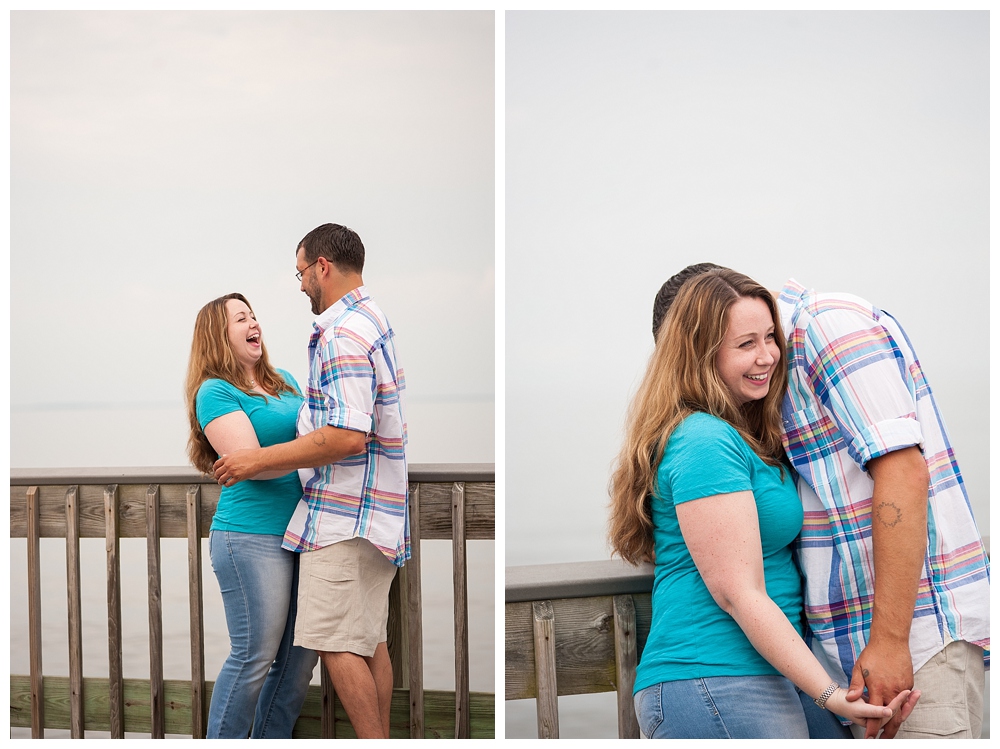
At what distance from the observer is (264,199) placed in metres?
3.00

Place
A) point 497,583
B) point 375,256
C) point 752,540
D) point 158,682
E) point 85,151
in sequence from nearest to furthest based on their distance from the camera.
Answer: point 752,540 < point 497,583 < point 158,682 < point 85,151 < point 375,256

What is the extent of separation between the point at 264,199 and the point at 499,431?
6.00 feet

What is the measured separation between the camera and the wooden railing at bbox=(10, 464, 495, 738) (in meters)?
1.94

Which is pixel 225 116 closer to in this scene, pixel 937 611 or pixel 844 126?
pixel 844 126

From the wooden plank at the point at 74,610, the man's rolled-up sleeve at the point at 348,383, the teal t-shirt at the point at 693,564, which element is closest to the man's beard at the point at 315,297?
the man's rolled-up sleeve at the point at 348,383

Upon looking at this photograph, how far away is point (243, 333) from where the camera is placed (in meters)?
1.97

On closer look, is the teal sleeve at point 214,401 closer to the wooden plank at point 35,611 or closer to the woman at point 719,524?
the wooden plank at point 35,611

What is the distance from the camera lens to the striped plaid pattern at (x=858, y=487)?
4.05ft

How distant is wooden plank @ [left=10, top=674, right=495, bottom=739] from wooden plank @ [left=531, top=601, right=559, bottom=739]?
0.60 meters

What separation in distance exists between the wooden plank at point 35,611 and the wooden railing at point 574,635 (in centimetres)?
129

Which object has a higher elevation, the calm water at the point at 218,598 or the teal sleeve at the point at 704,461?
the teal sleeve at the point at 704,461

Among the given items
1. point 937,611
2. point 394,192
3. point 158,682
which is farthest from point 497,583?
point 394,192

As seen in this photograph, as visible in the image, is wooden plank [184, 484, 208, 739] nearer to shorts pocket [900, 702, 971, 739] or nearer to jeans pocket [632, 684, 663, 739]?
jeans pocket [632, 684, 663, 739]

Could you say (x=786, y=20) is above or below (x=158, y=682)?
above
